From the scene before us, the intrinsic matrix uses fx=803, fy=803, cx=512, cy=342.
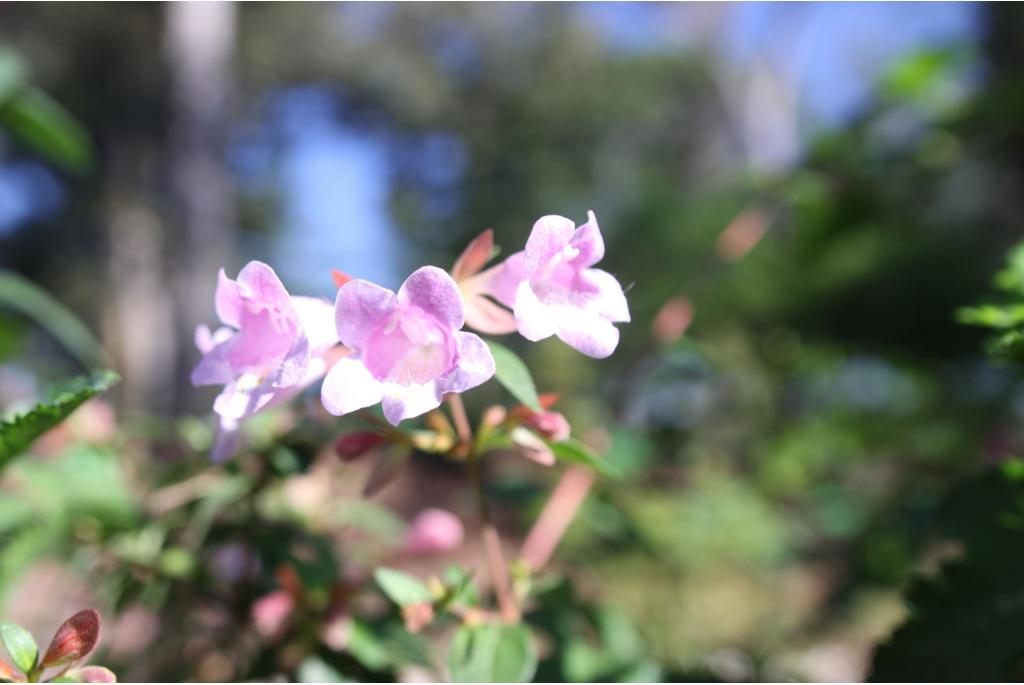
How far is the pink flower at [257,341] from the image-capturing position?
1.29ft

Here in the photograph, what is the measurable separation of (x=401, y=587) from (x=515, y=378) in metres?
0.16

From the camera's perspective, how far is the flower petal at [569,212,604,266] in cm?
39

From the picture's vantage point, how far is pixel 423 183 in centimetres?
1111

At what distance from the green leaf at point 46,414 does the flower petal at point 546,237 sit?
0.22 m

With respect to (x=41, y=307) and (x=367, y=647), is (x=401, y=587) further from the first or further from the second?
(x=41, y=307)

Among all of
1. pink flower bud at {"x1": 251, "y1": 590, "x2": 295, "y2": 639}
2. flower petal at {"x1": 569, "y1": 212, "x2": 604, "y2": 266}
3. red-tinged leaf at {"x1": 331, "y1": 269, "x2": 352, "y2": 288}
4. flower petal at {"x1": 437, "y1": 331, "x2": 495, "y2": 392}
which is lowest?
pink flower bud at {"x1": 251, "y1": 590, "x2": 295, "y2": 639}

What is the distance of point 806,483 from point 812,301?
0.35 m

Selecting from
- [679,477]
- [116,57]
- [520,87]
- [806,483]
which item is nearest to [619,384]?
[679,477]

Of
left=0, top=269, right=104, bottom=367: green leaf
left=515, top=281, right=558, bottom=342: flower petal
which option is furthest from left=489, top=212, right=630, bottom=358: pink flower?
left=0, top=269, right=104, bottom=367: green leaf

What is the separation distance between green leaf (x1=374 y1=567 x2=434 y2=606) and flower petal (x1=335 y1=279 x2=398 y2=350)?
157 millimetres

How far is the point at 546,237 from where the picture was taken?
38cm

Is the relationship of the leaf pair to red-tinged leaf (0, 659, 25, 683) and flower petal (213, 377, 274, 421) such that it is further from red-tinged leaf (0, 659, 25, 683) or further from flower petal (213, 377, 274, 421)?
flower petal (213, 377, 274, 421)

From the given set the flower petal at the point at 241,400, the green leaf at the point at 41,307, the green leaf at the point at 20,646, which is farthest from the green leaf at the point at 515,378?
the green leaf at the point at 41,307

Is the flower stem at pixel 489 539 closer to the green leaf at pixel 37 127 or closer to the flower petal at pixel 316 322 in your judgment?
the flower petal at pixel 316 322
